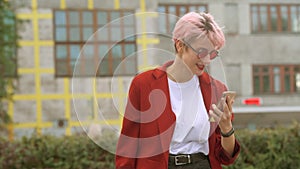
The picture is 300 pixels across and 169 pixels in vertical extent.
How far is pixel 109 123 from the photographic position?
275 cm

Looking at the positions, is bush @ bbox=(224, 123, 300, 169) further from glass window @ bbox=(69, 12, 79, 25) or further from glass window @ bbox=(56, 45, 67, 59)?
glass window @ bbox=(56, 45, 67, 59)

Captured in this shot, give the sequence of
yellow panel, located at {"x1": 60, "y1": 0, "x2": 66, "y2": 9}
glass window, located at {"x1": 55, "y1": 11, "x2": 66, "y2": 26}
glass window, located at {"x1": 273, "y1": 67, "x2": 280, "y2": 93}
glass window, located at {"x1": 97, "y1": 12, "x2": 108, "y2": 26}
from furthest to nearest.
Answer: glass window, located at {"x1": 273, "y1": 67, "x2": 280, "y2": 93} < glass window, located at {"x1": 55, "y1": 11, "x2": 66, "y2": 26} < yellow panel, located at {"x1": 60, "y1": 0, "x2": 66, "y2": 9} < glass window, located at {"x1": 97, "y1": 12, "x2": 108, "y2": 26}

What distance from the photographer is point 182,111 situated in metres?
2.41

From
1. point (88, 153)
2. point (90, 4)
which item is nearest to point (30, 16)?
point (90, 4)

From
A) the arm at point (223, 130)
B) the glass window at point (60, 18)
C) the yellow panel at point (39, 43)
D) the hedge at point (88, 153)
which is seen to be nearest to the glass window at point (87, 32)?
the glass window at point (60, 18)

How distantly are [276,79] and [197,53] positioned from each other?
21.2m

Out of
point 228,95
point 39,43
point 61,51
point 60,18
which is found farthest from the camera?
point 39,43

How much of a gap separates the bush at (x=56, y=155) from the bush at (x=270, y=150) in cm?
166

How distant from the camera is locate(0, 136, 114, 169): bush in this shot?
6531 mm

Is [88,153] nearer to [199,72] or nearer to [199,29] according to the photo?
[199,72]

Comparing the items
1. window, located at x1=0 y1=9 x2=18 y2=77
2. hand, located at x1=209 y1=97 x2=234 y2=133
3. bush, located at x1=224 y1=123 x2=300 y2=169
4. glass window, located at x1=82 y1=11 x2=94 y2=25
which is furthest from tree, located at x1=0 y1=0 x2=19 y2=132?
hand, located at x1=209 y1=97 x2=234 y2=133

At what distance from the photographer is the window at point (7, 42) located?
18.7 metres

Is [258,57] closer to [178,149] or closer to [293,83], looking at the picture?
[293,83]

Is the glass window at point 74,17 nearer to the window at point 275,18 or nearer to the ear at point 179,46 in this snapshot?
the window at point 275,18
